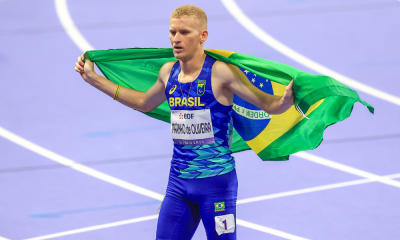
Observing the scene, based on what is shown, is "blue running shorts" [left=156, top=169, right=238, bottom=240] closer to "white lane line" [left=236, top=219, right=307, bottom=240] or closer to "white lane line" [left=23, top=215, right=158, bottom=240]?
"white lane line" [left=236, top=219, right=307, bottom=240]

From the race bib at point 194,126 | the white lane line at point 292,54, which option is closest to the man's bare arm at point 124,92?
the race bib at point 194,126

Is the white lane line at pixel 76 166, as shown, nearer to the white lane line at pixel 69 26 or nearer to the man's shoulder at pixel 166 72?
the man's shoulder at pixel 166 72

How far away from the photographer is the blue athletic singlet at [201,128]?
3830 mm

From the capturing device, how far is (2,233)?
19.4 ft

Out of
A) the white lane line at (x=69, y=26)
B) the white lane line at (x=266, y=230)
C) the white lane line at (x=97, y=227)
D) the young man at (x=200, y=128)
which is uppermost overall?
the white lane line at (x=69, y=26)

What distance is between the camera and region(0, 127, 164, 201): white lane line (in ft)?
22.2

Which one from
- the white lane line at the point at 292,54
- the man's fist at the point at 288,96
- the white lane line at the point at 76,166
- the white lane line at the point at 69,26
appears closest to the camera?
the man's fist at the point at 288,96

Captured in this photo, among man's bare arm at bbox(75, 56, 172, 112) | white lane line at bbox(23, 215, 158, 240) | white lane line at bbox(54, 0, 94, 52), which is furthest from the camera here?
white lane line at bbox(54, 0, 94, 52)

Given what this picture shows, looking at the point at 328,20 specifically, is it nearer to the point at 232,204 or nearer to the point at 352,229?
the point at 352,229

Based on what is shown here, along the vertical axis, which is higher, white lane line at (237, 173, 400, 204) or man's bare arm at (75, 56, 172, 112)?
man's bare arm at (75, 56, 172, 112)

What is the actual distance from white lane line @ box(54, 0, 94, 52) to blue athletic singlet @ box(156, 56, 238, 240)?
7042 mm

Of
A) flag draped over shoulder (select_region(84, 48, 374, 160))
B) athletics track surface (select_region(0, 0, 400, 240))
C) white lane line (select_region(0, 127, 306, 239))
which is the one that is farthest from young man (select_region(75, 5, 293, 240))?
white lane line (select_region(0, 127, 306, 239))

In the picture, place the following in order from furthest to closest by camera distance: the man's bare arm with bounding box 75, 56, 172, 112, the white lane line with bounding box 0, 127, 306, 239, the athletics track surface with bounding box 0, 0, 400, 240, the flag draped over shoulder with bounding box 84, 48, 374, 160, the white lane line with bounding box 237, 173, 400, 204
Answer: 1. the white lane line with bounding box 0, 127, 306, 239
2. the white lane line with bounding box 237, 173, 400, 204
3. the athletics track surface with bounding box 0, 0, 400, 240
4. the man's bare arm with bounding box 75, 56, 172, 112
5. the flag draped over shoulder with bounding box 84, 48, 374, 160

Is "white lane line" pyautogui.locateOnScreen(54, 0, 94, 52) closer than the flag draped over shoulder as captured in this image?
No
